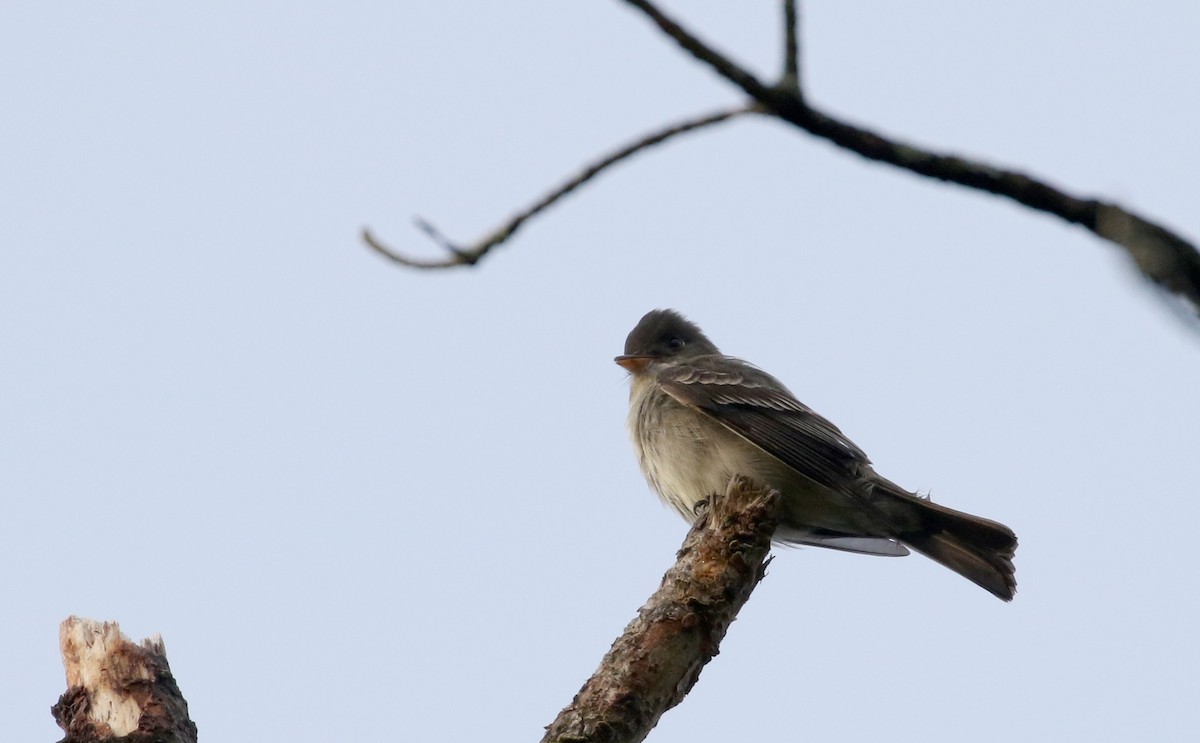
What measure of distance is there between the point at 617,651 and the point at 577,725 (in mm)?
573

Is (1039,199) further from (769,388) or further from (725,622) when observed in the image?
(769,388)

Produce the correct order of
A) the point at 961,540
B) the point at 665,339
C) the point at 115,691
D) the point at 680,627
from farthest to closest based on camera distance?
the point at 665,339 → the point at 961,540 → the point at 115,691 → the point at 680,627

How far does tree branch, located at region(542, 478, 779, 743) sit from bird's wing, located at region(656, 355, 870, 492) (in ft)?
8.60

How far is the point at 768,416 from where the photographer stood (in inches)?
415

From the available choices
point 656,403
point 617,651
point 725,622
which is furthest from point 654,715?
point 656,403

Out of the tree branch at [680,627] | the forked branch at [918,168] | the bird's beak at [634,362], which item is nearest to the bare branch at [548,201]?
the forked branch at [918,168]

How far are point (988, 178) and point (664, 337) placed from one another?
10508 mm

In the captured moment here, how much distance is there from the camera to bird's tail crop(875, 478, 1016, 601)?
948cm

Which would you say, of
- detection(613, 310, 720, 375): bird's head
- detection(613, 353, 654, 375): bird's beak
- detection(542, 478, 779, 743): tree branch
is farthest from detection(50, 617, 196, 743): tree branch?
detection(613, 310, 720, 375): bird's head

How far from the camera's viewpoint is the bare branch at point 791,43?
2686 millimetres

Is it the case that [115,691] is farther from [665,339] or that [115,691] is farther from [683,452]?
[665,339]

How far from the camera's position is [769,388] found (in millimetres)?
11141

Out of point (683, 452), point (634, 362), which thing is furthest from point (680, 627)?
point (634, 362)

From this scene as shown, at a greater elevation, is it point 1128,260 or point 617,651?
point 617,651
